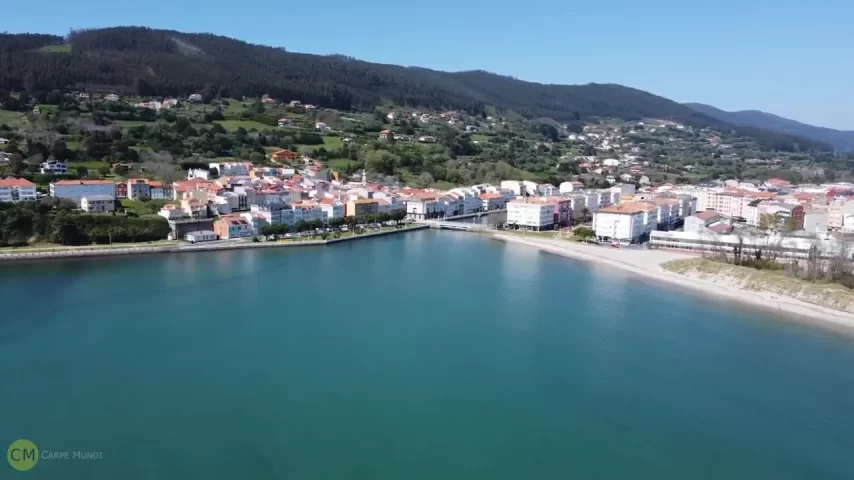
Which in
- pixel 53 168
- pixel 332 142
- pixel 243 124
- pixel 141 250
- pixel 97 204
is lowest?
pixel 141 250

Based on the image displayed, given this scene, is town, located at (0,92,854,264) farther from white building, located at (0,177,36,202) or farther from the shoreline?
the shoreline

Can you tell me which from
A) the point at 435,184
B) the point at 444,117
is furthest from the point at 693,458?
the point at 444,117

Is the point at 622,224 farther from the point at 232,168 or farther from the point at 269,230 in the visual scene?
the point at 232,168

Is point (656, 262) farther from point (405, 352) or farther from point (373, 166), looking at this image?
point (373, 166)

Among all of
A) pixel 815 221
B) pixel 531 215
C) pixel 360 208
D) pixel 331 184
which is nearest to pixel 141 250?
pixel 360 208

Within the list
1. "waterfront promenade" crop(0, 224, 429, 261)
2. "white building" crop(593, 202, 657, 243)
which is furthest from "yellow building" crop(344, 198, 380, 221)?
"white building" crop(593, 202, 657, 243)

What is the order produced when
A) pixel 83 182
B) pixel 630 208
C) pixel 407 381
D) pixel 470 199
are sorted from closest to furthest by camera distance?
pixel 407 381 → pixel 83 182 → pixel 630 208 → pixel 470 199
